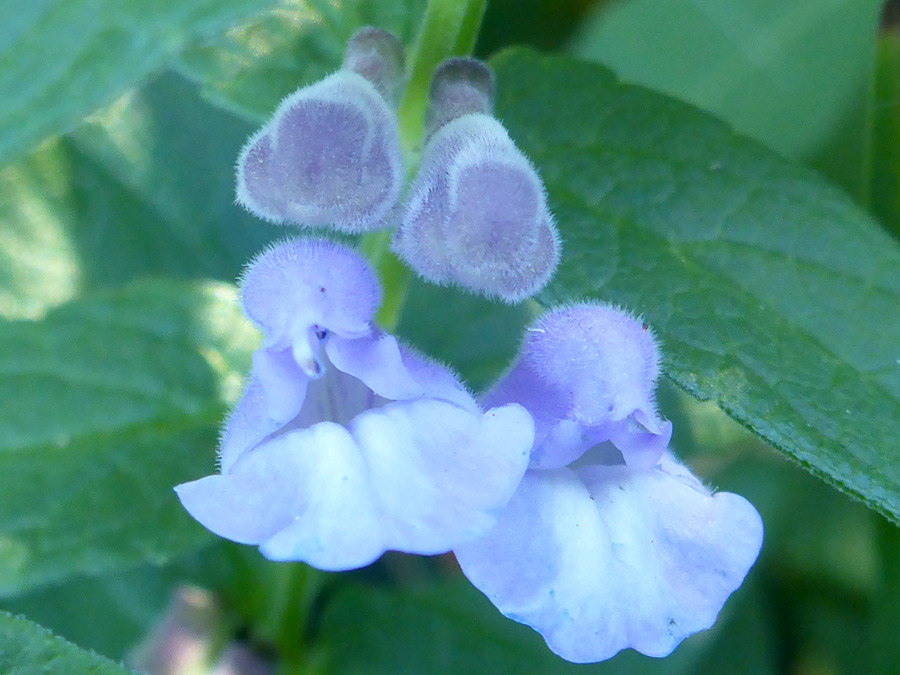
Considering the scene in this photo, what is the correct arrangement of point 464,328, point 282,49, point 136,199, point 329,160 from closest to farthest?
point 329,160 < point 282,49 < point 464,328 < point 136,199

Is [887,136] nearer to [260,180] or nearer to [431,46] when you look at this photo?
[431,46]

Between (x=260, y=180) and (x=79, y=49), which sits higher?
(x=79, y=49)

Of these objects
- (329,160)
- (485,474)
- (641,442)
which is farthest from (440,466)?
(329,160)

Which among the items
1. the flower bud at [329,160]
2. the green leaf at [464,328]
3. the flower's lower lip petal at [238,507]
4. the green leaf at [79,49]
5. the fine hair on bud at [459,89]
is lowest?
the green leaf at [464,328]

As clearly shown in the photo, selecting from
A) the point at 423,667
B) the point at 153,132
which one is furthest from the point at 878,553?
the point at 153,132

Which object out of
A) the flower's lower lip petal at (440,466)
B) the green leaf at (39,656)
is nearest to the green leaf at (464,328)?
the flower's lower lip petal at (440,466)

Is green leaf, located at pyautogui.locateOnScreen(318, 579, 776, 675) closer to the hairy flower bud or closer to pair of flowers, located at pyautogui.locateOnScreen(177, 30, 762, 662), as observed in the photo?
pair of flowers, located at pyautogui.locateOnScreen(177, 30, 762, 662)

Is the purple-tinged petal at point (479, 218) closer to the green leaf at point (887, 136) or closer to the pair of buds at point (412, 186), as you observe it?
the pair of buds at point (412, 186)
